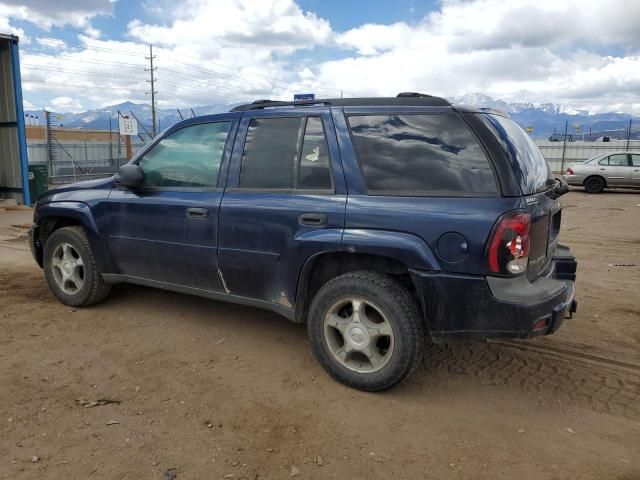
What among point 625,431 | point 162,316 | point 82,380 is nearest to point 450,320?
point 625,431

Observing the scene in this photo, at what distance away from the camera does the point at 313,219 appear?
3412mm

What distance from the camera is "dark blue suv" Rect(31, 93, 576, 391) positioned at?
3.00 m

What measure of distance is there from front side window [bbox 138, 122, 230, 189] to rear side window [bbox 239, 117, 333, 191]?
28 cm

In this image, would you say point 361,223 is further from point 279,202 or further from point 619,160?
point 619,160

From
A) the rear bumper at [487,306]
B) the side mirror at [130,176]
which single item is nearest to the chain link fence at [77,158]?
the side mirror at [130,176]

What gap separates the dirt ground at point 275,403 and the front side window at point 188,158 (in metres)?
1.27

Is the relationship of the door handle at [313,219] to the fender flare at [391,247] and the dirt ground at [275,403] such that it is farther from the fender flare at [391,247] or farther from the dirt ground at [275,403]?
the dirt ground at [275,403]

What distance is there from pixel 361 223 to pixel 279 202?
649mm

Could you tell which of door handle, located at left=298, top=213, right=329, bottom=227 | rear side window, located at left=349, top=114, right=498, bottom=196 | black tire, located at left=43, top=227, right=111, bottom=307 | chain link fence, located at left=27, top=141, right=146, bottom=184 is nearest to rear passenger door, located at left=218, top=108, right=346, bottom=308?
door handle, located at left=298, top=213, right=329, bottom=227

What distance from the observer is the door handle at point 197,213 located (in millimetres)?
3881

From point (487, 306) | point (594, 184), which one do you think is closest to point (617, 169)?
point (594, 184)

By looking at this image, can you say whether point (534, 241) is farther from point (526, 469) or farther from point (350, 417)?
point (350, 417)

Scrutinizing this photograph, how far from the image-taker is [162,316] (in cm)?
472

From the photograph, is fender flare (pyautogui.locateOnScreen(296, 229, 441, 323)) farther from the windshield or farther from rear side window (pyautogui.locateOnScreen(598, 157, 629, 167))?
rear side window (pyautogui.locateOnScreen(598, 157, 629, 167))
